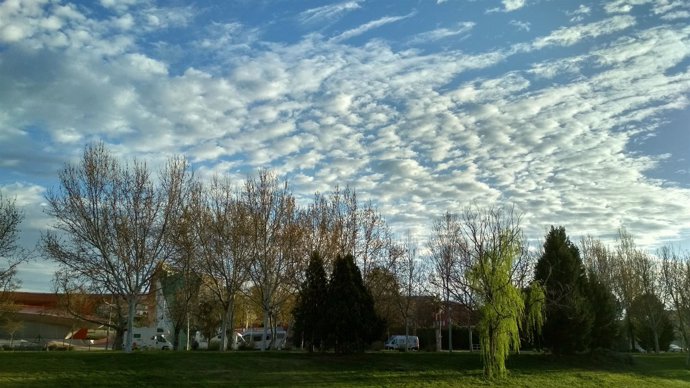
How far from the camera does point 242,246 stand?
3656cm

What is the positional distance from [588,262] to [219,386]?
44325 mm

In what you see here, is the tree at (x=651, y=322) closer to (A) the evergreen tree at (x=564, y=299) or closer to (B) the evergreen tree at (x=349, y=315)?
(A) the evergreen tree at (x=564, y=299)

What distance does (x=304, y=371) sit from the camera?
26250mm

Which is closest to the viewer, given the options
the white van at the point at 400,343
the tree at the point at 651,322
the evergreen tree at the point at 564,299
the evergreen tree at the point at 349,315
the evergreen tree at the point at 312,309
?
the evergreen tree at the point at 349,315

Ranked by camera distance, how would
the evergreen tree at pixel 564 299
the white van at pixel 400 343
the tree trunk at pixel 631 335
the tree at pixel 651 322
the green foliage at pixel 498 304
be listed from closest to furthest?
the green foliage at pixel 498 304, the evergreen tree at pixel 564 299, the tree at pixel 651 322, the tree trunk at pixel 631 335, the white van at pixel 400 343

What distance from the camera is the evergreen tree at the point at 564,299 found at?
112 ft

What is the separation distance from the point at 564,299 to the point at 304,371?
17.9 m

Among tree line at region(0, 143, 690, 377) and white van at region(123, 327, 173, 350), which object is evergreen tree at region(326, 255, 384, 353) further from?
white van at region(123, 327, 173, 350)

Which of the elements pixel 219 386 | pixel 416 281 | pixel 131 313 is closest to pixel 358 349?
pixel 219 386

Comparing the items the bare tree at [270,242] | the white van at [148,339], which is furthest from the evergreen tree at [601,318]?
the white van at [148,339]

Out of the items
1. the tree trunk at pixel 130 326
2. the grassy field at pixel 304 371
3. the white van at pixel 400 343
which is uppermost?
the tree trunk at pixel 130 326

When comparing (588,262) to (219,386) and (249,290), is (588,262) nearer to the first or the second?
(249,290)

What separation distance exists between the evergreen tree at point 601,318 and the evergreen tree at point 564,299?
87 cm

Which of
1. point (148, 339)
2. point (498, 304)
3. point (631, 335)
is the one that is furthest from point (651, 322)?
point (148, 339)
